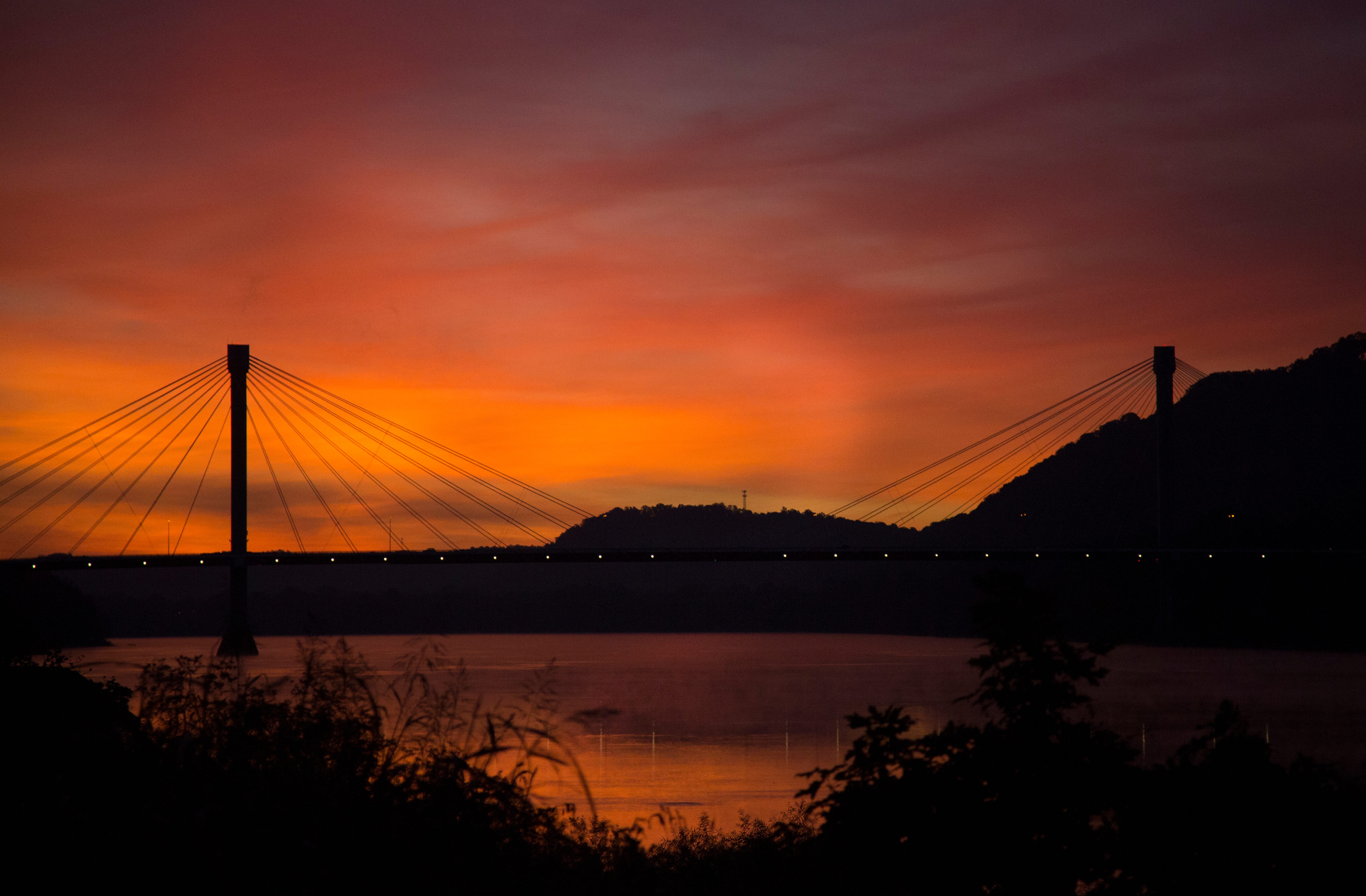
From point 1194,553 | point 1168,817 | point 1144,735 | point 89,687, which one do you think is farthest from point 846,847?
point 1194,553

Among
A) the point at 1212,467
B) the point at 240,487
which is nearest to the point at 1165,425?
the point at 240,487

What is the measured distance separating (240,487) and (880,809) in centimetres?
4801

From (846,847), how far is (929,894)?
0.43 metres

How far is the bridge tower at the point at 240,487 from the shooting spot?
46422 mm

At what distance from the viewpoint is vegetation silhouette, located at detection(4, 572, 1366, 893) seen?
502 centimetres

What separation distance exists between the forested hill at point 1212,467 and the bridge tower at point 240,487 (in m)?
57.2

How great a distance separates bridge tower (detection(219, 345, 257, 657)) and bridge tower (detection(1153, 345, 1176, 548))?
3808 centimetres

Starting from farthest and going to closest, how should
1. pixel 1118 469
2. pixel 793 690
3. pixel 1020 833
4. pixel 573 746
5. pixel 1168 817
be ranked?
pixel 1118 469
pixel 793 690
pixel 573 746
pixel 1168 817
pixel 1020 833

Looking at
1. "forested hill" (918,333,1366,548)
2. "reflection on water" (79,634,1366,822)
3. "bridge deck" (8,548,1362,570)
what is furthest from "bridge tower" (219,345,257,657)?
"forested hill" (918,333,1366,548)

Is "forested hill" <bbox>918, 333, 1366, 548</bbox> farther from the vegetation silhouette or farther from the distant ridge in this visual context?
the vegetation silhouette

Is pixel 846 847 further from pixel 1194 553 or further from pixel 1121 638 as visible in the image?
pixel 1194 553

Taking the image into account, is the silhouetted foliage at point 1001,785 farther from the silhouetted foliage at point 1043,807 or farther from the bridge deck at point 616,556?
the bridge deck at point 616,556

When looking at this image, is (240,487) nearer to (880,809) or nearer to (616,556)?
(616,556)

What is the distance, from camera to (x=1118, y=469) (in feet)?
378
